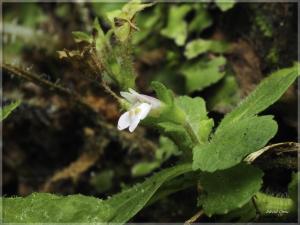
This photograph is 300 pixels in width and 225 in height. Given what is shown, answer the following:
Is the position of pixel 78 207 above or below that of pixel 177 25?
below

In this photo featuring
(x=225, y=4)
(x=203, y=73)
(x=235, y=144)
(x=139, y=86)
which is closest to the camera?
(x=235, y=144)

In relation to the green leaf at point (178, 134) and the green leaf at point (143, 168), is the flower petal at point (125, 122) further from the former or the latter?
the green leaf at point (143, 168)

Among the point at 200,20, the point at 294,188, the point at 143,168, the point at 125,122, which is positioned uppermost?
the point at 200,20

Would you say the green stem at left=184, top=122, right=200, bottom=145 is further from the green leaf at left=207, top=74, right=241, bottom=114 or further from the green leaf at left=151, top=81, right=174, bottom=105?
the green leaf at left=207, top=74, right=241, bottom=114

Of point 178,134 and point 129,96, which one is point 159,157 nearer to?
point 178,134

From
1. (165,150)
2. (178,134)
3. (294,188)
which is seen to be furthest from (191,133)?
(165,150)

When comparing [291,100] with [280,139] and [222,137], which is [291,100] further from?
[222,137]

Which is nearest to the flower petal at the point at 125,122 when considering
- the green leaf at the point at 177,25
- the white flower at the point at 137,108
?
the white flower at the point at 137,108
